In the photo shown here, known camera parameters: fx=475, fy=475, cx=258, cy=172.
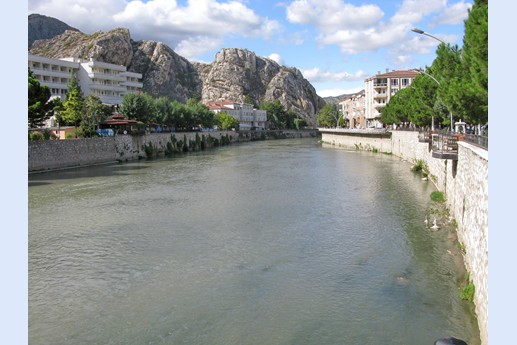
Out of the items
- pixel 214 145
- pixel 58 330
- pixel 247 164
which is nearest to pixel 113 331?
pixel 58 330

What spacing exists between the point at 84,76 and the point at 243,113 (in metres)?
72.2

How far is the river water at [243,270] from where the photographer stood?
12383mm

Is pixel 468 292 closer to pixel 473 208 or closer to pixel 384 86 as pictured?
pixel 473 208

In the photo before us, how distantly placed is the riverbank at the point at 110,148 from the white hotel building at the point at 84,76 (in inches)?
844

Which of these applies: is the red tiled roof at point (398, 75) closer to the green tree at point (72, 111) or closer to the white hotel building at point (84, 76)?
the white hotel building at point (84, 76)

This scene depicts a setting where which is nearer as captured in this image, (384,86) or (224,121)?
(384,86)

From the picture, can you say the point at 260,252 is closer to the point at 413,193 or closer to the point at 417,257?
the point at 417,257

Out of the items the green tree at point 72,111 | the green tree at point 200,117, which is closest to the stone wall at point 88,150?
the green tree at point 72,111

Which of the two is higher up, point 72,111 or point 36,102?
point 72,111

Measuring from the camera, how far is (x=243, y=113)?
15975 cm

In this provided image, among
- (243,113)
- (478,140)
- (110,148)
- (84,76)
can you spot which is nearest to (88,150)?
(110,148)

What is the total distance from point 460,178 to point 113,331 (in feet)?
47.6

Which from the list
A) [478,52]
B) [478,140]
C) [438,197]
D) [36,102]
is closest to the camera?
[478,140]

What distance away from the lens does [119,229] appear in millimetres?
23266
